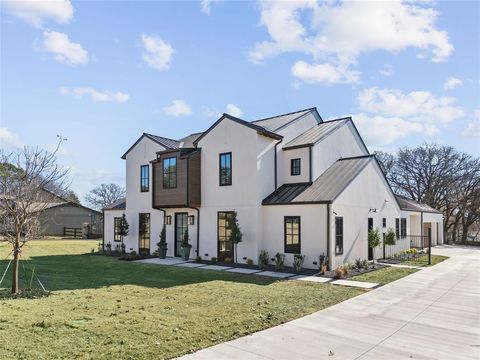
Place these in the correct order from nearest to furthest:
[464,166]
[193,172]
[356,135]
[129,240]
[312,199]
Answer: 1. [312,199]
2. [193,172]
3. [356,135]
4. [129,240]
5. [464,166]

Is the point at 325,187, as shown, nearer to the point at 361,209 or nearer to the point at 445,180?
the point at 361,209

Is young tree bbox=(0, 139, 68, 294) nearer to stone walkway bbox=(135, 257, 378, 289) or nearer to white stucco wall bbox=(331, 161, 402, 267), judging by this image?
stone walkway bbox=(135, 257, 378, 289)

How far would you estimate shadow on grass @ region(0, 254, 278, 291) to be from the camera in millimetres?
11680

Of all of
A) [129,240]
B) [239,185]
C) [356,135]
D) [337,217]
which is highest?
[356,135]

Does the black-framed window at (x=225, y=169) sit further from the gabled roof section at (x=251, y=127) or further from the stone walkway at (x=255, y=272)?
the stone walkway at (x=255, y=272)

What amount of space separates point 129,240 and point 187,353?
57.6 feet

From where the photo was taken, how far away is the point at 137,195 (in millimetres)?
21953

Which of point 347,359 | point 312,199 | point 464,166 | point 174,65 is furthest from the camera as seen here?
point 464,166

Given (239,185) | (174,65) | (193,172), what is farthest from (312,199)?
(174,65)

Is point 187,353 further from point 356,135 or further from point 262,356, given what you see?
point 356,135

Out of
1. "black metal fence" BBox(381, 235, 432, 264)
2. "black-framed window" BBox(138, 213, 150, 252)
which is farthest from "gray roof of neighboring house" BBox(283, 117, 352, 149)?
"black-framed window" BBox(138, 213, 150, 252)

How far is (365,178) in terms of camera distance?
17.4m

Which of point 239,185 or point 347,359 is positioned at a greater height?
point 239,185

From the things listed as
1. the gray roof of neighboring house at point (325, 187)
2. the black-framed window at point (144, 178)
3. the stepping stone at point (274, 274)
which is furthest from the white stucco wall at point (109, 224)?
the stepping stone at point (274, 274)
